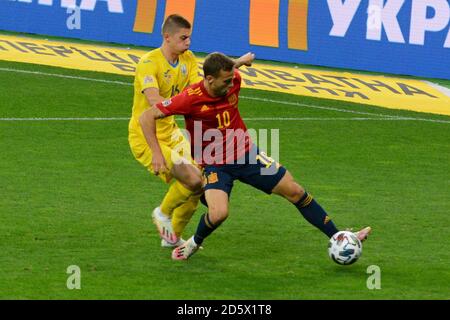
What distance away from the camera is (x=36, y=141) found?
641 inches

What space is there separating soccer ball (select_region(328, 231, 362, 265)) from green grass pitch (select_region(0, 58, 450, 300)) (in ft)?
0.36

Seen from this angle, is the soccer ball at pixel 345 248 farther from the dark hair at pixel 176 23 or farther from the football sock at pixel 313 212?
the dark hair at pixel 176 23

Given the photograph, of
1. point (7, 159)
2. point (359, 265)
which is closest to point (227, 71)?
point (359, 265)

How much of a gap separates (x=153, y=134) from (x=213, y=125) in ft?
1.72

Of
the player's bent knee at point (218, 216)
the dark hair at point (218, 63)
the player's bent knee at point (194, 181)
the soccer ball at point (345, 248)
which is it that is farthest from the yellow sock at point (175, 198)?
the soccer ball at point (345, 248)

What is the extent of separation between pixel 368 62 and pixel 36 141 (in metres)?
6.95

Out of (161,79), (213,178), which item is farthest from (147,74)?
(213,178)

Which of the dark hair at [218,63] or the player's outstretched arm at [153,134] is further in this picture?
the player's outstretched arm at [153,134]

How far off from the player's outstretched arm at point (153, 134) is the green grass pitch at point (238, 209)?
2.73 feet

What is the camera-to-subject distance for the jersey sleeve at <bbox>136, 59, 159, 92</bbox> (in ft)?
36.3

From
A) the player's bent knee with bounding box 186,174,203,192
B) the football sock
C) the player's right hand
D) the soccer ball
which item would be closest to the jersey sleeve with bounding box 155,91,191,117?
the player's right hand

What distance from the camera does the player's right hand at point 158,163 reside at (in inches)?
409

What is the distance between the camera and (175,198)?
1113cm

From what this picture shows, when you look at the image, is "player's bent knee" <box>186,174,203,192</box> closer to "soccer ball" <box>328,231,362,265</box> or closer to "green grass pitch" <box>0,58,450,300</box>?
"green grass pitch" <box>0,58,450,300</box>
